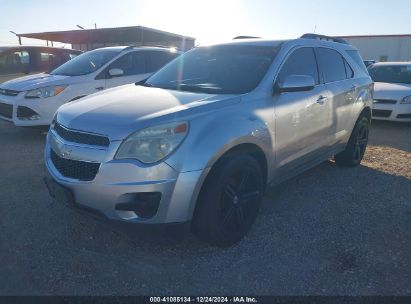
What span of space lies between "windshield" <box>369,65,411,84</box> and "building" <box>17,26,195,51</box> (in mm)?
20731

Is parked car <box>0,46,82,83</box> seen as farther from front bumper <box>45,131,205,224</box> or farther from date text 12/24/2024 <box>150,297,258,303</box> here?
date text 12/24/2024 <box>150,297,258,303</box>

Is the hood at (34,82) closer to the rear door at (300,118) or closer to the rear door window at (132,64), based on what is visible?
the rear door window at (132,64)

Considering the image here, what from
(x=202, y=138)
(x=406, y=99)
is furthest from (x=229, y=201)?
(x=406, y=99)

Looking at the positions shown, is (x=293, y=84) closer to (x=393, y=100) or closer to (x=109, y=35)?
(x=393, y=100)

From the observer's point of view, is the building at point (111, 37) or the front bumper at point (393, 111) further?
the building at point (111, 37)

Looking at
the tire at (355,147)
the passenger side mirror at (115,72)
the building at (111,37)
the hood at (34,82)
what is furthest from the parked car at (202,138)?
the building at (111,37)

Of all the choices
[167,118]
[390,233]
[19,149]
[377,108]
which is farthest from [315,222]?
[377,108]

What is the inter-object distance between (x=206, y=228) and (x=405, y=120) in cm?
742

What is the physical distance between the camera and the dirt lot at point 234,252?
8.58ft

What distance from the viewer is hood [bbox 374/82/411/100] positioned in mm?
8445

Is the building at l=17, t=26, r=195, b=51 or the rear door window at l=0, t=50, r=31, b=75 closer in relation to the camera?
the rear door window at l=0, t=50, r=31, b=75

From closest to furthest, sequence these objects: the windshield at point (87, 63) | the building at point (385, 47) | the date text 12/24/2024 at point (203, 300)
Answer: the date text 12/24/2024 at point (203, 300)
the windshield at point (87, 63)
the building at point (385, 47)

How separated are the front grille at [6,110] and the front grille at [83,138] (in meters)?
4.07

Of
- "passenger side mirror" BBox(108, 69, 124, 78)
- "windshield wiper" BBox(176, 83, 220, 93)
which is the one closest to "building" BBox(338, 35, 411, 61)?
"passenger side mirror" BBox(108, 69, 124, 78)
